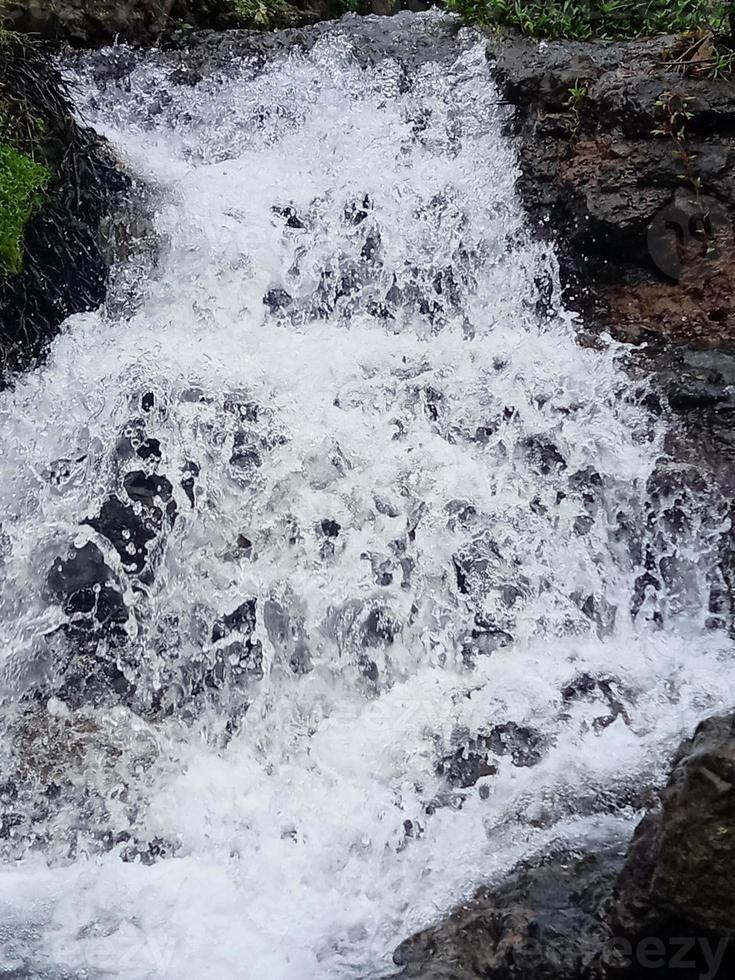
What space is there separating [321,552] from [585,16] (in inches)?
184

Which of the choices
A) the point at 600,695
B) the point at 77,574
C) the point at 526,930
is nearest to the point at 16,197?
the point at 77,574

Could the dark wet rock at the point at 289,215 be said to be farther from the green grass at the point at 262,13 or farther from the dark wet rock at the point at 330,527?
the dark wet rock at the point at 330,527

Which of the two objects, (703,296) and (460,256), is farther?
(460,256)

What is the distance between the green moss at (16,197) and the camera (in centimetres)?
547

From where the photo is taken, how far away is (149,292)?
5812mm

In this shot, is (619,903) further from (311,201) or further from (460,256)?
(311,201)

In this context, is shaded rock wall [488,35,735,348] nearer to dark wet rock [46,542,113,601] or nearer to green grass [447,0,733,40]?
green grass [447,0,733,40]

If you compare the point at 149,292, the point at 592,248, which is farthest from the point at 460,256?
the point at 149,292

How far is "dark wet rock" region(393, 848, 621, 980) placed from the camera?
2.95m

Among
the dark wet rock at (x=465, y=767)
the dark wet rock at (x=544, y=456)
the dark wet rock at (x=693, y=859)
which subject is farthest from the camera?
the dark wet rock at (x=544, y=456)

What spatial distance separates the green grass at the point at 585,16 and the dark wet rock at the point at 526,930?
18.9 ft

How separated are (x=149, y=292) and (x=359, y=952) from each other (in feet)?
13.5

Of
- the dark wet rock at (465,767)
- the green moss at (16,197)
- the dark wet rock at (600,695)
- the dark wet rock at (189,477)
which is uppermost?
the green moss at (16,197)

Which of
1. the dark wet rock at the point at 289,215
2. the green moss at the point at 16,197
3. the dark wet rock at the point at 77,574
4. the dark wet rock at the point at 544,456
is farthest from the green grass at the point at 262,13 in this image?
the dark wet rock at the point at 77,574
